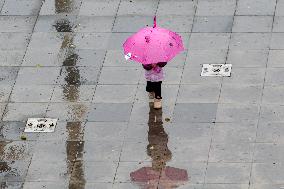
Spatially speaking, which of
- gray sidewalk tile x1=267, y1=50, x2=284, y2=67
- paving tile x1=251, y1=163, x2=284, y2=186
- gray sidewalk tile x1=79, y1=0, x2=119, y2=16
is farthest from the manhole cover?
gray sidewalk tile x1=267, y1=50, x2=284, y2=67

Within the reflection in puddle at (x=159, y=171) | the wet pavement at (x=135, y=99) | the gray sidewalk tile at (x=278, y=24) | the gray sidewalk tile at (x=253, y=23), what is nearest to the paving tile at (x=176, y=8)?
the wet pavement at (x=135, y=99)

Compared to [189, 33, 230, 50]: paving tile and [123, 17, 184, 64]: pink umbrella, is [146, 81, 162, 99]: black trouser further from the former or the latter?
[189, 33, 230, 50]: paving tile

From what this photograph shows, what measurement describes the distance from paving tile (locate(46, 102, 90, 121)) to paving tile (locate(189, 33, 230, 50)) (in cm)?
292

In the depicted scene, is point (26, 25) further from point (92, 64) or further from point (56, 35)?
point (92, 64)

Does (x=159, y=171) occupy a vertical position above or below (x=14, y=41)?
above

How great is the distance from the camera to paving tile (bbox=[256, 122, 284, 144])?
16.8 m

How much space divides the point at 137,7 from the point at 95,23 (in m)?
1.08

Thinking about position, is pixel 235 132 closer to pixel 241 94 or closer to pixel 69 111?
pixel 241 94

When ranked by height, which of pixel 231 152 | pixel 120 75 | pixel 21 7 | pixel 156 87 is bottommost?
pixel 21 7

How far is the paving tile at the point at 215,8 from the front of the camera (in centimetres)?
2078

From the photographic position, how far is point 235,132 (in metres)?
17.1

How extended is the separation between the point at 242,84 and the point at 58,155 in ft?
12.9

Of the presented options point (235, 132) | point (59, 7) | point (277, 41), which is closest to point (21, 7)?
point (59, 7)

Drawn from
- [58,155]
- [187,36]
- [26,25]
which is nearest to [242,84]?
[187,36]
